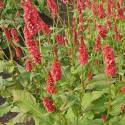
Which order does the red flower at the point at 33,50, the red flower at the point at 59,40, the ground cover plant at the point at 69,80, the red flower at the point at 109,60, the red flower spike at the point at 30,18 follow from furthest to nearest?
the red flower at the point at 59,40 → the ground cover plant at the point at 69,80 → the red flower at the point at 33,50 → the red flower spike at the point at 30,18 → the red flower at the point at 109,60

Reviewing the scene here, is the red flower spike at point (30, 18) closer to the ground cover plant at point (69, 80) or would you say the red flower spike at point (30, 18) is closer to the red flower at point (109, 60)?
the ground cover plant at point (69, 80)

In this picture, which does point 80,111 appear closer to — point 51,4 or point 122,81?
point 122,81

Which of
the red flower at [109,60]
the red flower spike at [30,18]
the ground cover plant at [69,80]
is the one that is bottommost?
the ground cover plant at [69,80]

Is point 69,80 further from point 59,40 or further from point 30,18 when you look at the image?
point 30,18

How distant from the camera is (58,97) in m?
3.60

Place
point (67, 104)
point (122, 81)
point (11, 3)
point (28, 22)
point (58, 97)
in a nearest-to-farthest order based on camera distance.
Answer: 1. point (28, 22)
2. point (67, 104)
3. point (58, 97)
4. point (122, 81)
5. point (11, 3)

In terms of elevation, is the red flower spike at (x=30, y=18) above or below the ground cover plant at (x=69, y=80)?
above

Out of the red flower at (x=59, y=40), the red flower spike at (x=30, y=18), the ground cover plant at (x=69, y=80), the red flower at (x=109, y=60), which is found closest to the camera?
the red flower at (x=109, y=60)

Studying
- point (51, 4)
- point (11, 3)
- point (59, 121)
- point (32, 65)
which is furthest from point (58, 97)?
point (11, 3)

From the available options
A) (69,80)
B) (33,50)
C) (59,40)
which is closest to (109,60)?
(33,50)


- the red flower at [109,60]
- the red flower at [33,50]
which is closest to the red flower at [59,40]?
the red flower at [33,50]

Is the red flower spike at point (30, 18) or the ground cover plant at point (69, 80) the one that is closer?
the red flower spike at point (30, 18)

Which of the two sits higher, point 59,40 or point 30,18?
point 30,18

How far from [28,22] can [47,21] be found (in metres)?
4.58
